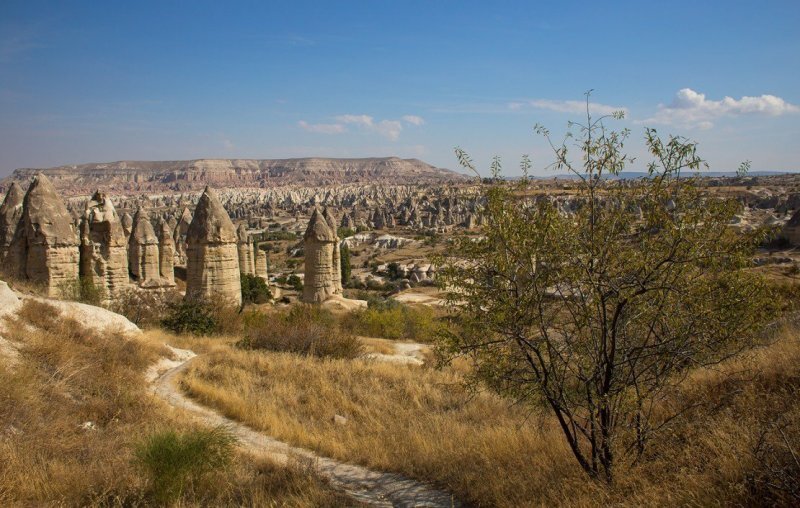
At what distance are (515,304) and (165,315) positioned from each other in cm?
1334

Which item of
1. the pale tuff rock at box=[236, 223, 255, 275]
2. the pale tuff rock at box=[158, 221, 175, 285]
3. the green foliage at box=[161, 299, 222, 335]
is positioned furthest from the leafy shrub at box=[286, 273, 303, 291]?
the green foliage at box=[161, 299, 222, 335]


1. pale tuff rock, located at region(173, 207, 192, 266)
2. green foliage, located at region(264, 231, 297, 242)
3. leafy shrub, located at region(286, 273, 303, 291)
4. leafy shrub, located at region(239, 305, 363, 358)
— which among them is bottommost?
leafy shrub, located at region(286, 273, 303, 291)

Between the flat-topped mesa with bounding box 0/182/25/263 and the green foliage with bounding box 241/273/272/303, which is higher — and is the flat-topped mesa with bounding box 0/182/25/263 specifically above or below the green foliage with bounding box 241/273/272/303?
above

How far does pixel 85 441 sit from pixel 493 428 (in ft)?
13.0

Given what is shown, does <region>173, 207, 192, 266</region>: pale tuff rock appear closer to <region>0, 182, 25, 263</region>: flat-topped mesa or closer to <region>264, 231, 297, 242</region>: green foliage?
<region>0, 182, 25, 263</region>: flat-topped mesa

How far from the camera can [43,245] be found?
11531 millimetres

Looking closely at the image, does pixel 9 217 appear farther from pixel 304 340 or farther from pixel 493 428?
pixel 493 428

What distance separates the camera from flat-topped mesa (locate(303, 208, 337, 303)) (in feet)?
62.5

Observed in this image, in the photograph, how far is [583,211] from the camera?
3924 mm

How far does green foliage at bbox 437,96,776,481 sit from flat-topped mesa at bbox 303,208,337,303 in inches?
606

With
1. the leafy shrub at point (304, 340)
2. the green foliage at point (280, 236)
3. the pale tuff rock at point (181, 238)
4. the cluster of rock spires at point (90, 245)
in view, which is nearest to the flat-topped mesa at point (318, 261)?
the cluster of rock spires at point (90, 245)

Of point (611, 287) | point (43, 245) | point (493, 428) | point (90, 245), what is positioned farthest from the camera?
point (90, 245)

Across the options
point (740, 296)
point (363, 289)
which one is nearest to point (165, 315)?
point (740, 296)

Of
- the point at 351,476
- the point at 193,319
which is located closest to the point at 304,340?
the point at 193,319
